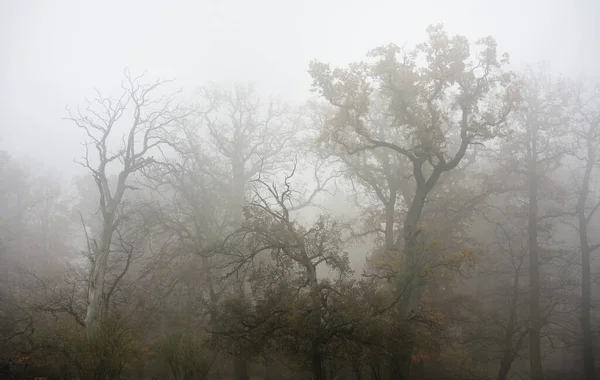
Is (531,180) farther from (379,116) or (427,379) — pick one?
(427,379)

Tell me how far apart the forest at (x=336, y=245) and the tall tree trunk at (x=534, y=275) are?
7cm

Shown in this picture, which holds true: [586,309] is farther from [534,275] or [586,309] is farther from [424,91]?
[424,91]

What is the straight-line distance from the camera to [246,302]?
36.4 feet

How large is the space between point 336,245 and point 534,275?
10.9m

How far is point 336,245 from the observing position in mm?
11914

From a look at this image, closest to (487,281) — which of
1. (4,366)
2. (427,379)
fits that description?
(427,379)

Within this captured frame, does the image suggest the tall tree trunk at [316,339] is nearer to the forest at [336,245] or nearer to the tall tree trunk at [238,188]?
the forest at [336,245]

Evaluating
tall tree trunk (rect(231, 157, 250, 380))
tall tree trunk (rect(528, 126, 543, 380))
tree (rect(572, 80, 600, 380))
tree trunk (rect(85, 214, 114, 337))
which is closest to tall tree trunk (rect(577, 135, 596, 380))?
tree (rect(572, 80, 600, 380))

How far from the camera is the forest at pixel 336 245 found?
10.5 meters

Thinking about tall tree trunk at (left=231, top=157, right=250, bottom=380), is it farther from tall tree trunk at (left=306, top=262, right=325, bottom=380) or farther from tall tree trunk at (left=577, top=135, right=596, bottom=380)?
tall tree trunk at (left=577, top=135, right=596, bottom=380)

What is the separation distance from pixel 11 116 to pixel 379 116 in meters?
173

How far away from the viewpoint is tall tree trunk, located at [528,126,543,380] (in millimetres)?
15430

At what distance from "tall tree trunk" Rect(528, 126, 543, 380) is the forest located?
0.22 feet

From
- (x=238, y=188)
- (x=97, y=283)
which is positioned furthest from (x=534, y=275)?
(x=97, y=283)
